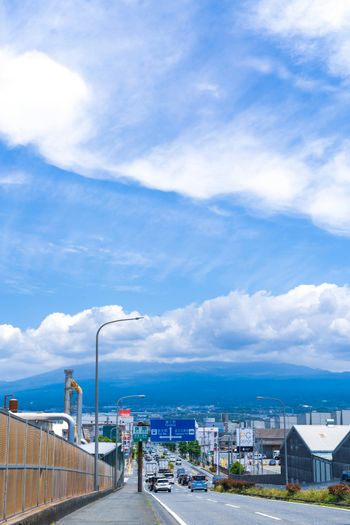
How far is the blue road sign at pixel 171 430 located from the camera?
7944cm

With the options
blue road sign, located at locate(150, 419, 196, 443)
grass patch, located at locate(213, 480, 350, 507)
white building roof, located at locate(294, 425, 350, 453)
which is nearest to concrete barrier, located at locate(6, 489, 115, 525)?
grass patch, located at locate(213, 480, 350, 507)

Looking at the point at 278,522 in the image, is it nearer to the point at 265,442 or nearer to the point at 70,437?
the point at 70,437

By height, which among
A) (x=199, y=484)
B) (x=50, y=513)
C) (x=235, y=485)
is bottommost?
(x=199, y=484)

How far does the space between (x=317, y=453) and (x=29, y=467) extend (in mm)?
69774

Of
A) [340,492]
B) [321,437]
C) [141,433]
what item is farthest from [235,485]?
[340,492]

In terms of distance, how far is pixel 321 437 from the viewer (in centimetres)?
8612

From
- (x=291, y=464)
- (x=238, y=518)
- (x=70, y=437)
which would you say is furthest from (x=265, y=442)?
(x=238, y=518)

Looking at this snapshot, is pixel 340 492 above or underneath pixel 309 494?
above

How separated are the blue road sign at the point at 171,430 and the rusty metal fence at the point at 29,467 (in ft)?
170

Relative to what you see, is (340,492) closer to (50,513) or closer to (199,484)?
(50,513)

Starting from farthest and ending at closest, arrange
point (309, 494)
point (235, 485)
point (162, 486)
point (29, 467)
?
1. point (162, 486)
2. point (235, 485)
3. point (309, 494)
4. point (29, 467)

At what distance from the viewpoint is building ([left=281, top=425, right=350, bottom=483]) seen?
74188 mm

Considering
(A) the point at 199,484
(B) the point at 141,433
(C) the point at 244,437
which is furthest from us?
(C) the point at 244,437

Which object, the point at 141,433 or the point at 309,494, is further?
the point at 141,433
